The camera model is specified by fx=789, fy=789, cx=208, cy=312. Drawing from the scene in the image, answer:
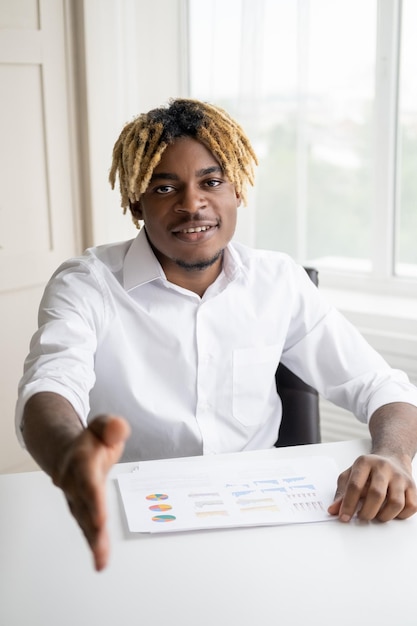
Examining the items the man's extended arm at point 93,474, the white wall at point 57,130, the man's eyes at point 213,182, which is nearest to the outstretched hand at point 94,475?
the man's extended arm at point 93,474

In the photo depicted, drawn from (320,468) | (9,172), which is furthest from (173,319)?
(9,172)

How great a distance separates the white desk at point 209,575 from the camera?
956mm

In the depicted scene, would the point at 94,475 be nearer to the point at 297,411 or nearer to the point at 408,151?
the point at 297,411

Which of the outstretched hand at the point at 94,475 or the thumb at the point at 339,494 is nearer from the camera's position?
the outstretched hand at the point at 94,475

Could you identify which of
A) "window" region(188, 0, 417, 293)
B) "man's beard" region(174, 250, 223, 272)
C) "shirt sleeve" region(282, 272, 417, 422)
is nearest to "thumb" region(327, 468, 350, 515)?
"shirt sleeve" region(282, 272, 417, 422)

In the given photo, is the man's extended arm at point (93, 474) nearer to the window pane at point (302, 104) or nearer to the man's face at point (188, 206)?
the man's face at point (188, 206)

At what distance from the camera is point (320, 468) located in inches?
53.2

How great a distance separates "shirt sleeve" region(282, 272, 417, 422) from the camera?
166cm

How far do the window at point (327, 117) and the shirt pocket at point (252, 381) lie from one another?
44.2 inches

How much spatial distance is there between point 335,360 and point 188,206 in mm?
467

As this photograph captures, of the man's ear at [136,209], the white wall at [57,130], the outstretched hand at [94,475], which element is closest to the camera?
the outstretched hand at [94,475]

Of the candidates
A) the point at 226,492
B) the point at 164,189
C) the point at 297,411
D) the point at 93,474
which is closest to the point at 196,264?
the point at 164,189

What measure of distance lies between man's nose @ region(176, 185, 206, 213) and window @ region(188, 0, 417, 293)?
3.65 feet

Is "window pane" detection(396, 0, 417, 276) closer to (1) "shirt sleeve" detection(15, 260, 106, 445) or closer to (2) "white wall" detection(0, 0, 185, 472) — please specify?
(2) "white wall" detection(0, 0, 185, 472)
